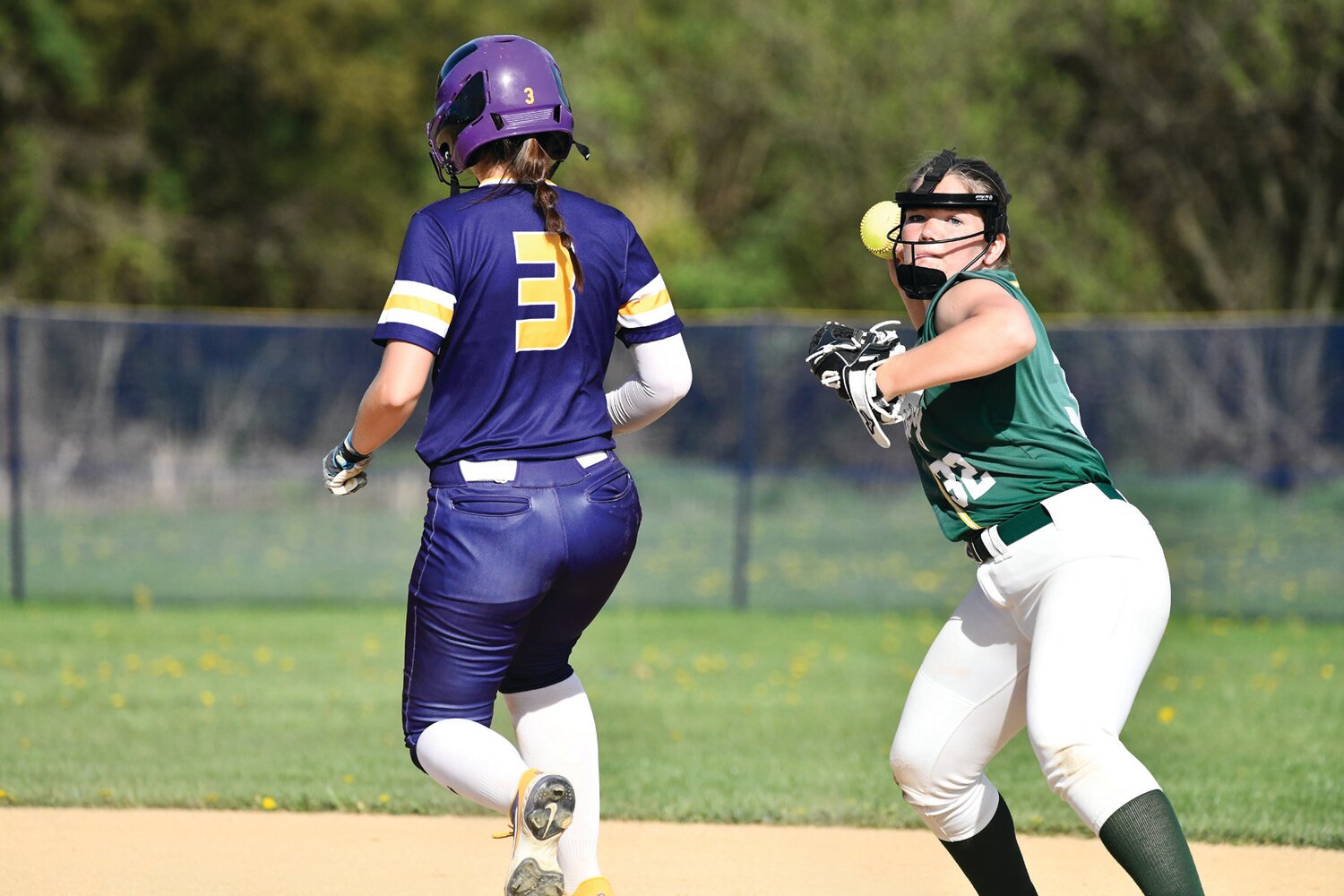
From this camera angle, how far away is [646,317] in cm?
375

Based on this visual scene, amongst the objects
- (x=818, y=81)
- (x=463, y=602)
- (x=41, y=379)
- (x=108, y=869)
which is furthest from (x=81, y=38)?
(x=463, y=602)

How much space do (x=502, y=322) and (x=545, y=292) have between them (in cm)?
12

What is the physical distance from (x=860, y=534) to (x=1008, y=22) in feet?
34.9

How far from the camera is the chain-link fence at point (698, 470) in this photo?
1142cm

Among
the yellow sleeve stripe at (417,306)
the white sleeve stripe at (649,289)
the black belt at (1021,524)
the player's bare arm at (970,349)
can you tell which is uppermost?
the white sleeve stripe at (649,289)

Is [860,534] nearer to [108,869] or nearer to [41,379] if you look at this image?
[41,379]

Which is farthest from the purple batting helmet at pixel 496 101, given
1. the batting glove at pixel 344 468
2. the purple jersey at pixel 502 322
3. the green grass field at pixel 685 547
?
the green grass field at pixel 685 547

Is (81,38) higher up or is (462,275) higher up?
(81,38)

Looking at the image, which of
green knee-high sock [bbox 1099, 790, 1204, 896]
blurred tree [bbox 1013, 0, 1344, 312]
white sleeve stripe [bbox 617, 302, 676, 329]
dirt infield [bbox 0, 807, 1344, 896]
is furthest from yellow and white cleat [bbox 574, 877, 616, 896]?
blurred tree [bbox 1013, 0, 1344, 312]

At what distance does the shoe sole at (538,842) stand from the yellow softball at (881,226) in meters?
1.58

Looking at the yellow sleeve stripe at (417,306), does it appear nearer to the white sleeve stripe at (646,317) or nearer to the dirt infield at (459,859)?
the white sleeve stripe at (646,317)

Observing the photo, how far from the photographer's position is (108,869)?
4.91m

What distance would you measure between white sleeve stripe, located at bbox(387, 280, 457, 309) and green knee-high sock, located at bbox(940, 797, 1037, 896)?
1824 millimetres

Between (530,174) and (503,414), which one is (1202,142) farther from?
(503,414)
